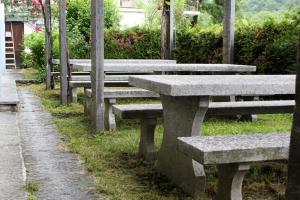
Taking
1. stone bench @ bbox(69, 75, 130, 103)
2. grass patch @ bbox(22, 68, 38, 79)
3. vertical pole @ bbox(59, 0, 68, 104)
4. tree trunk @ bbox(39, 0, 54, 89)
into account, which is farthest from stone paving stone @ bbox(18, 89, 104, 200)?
grass patch @ bbox(22, 68, 38, 79)

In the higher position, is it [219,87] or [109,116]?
[219,87]

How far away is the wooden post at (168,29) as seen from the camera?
12227 millimetres

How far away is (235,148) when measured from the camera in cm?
298

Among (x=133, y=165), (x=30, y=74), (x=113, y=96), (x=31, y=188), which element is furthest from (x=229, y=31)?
(x=30, y=74)

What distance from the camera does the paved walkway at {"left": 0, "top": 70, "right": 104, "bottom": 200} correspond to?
3.79 meters

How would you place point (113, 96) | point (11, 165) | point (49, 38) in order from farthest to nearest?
point (49, 38), point (113, 96), point (11, 165)

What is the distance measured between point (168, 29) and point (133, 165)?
8104 mm

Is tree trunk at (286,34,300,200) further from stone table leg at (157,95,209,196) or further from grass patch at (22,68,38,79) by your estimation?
grass patch at (22,68,38,79)

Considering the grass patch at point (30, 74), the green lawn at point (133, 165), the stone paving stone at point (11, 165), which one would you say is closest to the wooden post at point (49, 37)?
the grass patch at point (30, 74)

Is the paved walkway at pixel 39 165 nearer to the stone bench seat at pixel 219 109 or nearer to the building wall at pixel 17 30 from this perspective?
the stone bench seat at pixel 219 109

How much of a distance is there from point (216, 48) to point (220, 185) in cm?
748

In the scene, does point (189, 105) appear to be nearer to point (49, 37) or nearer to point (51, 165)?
point (51, 165)

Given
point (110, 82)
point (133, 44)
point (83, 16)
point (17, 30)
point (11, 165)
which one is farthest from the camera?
point (17, 30)

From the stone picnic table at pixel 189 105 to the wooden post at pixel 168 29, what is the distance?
26.8ft
